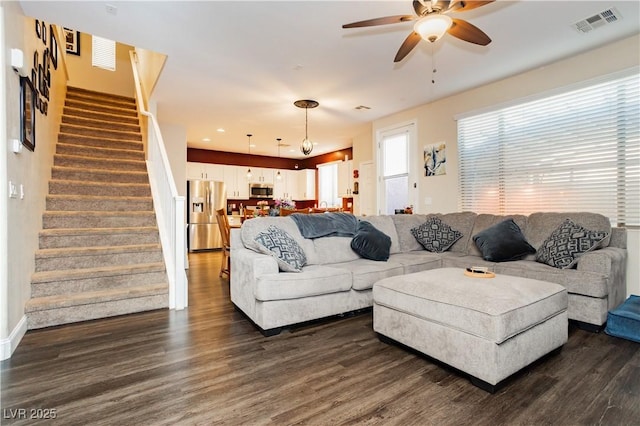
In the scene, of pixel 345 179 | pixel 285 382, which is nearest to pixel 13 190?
pixel 285 382

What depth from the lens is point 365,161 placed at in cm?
722

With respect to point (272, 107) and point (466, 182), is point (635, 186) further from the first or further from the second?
point (272, 107)

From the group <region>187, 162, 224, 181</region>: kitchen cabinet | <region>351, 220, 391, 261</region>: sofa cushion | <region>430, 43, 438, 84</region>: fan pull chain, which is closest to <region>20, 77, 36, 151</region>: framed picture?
<region>351, 220, 391, 261</region>: sofa cushion

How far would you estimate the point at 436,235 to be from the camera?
13.7ft

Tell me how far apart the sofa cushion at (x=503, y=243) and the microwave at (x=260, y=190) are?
7079mm

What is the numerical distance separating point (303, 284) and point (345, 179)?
5853 mm

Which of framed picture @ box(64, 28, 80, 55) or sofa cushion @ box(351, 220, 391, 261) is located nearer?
sofa cushion @ box(351, 220, 391, 261)

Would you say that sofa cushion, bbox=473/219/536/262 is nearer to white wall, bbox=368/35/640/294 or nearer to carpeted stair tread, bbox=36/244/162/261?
white wall, bbox=368/35/640/294

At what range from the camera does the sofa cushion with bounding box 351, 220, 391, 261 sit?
11.5 ft

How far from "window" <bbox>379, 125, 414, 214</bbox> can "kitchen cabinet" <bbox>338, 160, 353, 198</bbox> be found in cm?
200

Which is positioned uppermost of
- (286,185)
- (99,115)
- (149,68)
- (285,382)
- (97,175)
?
(149,68)

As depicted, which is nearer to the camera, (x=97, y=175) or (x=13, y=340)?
(x=13, y=340)

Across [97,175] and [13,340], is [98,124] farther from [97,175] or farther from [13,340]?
[13,340]

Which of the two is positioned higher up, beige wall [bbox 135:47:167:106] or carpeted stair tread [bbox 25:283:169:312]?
beige wall [bbox 135:47:167:106]
